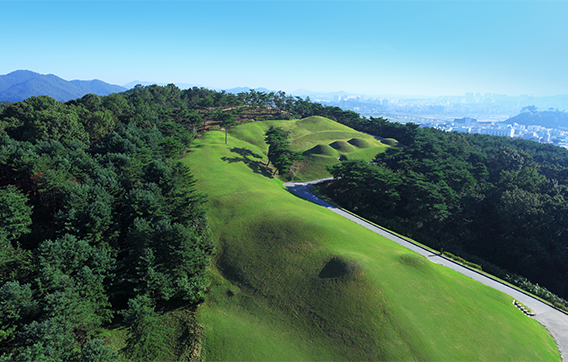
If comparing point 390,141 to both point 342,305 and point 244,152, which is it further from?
point 342,305

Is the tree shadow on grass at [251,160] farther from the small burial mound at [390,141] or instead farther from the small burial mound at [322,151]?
the small burial mound at [390,141]

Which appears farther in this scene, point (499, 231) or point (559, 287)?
point (499, 231)

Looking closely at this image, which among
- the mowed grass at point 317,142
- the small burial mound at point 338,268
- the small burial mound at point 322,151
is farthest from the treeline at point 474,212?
the small burial mound at point 338,268

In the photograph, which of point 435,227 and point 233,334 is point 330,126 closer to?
point 435,227

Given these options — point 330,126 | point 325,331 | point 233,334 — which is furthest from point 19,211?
point 330,126

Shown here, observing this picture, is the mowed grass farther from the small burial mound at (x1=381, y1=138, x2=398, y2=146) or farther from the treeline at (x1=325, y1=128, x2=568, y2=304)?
the treeline at (x1=325, y1=128, x2=568, y2=304)

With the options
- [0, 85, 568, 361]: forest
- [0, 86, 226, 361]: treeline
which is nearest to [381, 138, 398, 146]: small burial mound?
[0, 85, 568, 361]: forest
